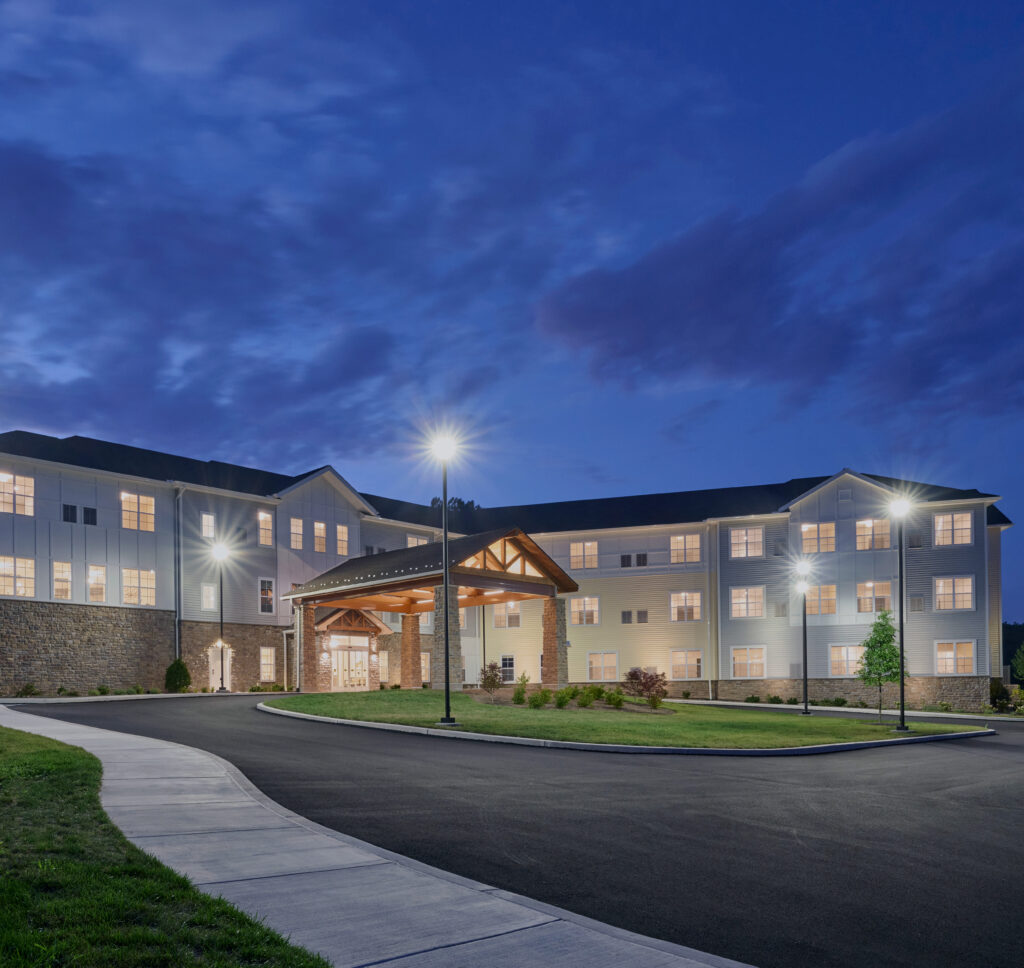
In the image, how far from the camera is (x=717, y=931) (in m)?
6.85

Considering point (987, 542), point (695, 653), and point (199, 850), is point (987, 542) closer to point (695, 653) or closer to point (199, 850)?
point (695, 653)

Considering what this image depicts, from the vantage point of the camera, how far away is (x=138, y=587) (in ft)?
134

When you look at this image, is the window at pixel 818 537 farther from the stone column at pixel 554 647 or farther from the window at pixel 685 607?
the stone column at pixel 554 647

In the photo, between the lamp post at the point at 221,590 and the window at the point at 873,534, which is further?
the window at the point at 873,534

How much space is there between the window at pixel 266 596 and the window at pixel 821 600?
26593mm

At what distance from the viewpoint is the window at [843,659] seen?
46656 millimetres

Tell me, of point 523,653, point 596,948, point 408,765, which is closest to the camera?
point 596,948

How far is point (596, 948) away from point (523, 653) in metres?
49.1

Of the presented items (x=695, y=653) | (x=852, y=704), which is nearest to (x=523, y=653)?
(x=695, y=653)

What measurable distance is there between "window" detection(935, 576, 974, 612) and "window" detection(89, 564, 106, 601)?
123ft

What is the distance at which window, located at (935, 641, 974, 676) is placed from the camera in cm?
4484

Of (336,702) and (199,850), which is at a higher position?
(199,850)

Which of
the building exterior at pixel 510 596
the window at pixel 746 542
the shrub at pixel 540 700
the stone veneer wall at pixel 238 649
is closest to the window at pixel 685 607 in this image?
the building exterior at pixel 510 596

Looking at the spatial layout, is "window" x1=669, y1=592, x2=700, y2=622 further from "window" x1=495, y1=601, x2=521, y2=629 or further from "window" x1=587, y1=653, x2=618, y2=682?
"window" x1=495, y1=601, x2=521, y2=629
